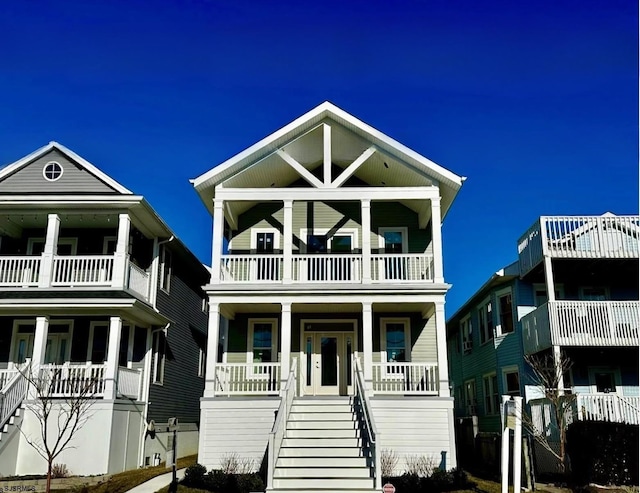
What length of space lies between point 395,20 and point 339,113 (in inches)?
139

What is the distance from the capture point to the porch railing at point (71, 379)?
611 inches

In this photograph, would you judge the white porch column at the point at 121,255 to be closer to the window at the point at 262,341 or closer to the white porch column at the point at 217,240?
the white porch column at the point at 217,240

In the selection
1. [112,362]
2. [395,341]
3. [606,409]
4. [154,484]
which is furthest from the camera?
[395,341]

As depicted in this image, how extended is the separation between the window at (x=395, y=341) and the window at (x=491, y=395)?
463 centimetres

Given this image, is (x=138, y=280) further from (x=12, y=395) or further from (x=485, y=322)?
(x=485, y=322)

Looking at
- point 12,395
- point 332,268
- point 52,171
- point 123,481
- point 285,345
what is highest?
point 52,171

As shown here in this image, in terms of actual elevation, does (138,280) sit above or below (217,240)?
below

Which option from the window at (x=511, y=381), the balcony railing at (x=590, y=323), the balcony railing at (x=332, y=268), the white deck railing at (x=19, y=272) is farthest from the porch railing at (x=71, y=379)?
the window at (x=511, y=381)

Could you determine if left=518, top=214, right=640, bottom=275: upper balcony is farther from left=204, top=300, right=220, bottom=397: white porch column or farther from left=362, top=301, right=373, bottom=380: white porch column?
left=204, top=300, right=220, bottom=397: white porch column

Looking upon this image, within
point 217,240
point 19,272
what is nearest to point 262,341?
point 217,240

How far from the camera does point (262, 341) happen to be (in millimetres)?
18641

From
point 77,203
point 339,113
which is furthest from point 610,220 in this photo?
point 77,203

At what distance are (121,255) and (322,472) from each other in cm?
837

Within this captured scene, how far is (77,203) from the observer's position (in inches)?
666
